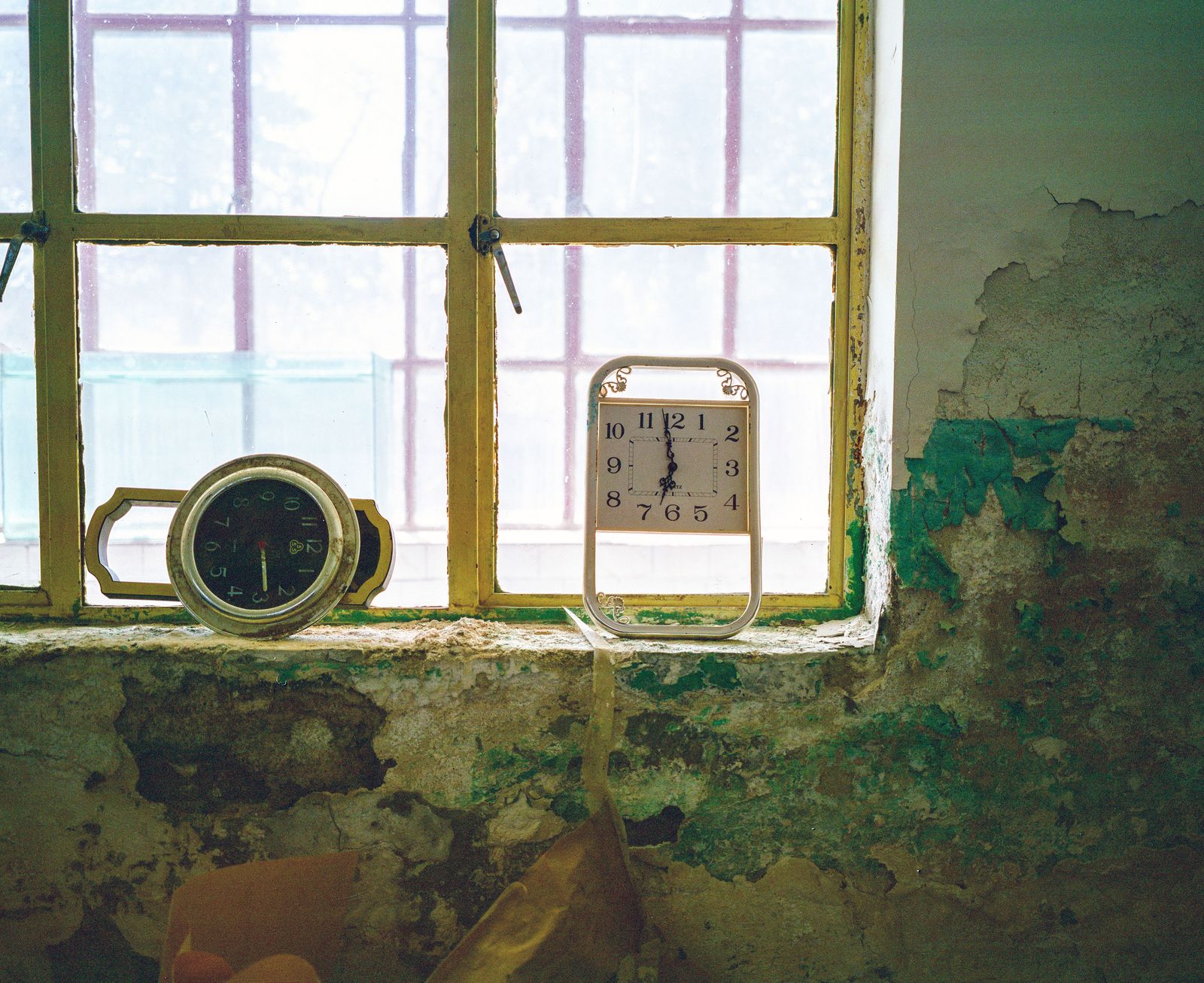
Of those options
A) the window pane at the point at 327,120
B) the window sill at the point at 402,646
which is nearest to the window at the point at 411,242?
the window pane at the point at 327,120

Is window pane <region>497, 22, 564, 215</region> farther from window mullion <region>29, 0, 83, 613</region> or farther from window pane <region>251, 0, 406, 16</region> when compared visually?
window mullion <region>29, 0, 83, 613</region>

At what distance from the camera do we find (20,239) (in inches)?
54.4

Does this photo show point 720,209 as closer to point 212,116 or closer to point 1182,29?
point 1182,29

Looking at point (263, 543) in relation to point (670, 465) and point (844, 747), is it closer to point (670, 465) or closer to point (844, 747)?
point (670, 465)

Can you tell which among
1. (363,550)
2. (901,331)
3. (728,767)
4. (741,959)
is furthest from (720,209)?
(741,959)

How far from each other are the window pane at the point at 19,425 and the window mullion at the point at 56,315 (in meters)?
0.03

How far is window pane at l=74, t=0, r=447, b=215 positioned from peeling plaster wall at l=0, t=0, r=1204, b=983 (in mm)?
832

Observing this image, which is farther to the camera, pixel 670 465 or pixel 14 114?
pixel 14 114

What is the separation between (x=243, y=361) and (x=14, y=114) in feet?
2.04

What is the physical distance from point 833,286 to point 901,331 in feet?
0.73

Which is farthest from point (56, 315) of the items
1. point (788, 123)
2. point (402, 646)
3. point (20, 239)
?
point (788, 123)

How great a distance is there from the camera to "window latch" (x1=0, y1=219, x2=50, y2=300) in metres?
1.38

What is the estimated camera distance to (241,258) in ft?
4.65

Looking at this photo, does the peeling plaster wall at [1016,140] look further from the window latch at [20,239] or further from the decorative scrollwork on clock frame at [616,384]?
the window latch at [20,239]
